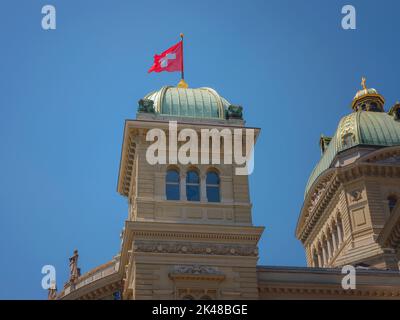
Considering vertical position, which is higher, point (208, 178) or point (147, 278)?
point (208, 178)

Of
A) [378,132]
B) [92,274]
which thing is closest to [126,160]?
[92,274]

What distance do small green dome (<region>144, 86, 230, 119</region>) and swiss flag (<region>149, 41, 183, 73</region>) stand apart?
1.69m

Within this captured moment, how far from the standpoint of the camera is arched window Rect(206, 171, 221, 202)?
41031mm

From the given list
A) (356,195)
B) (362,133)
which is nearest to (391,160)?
(362,133)

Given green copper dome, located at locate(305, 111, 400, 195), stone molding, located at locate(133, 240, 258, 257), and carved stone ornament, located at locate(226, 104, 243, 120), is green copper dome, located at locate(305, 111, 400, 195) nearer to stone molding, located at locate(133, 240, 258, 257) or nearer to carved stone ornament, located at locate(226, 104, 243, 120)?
carved stone ornament, located at locate(226, 104, 243, 120)

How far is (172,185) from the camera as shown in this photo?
4094 centimetres

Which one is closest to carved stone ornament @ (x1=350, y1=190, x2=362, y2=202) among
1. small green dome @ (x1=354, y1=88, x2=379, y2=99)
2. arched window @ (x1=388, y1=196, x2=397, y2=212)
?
arched window @ (x1=388, y1=196, x2=397, y2=212)

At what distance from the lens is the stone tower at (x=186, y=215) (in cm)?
3781

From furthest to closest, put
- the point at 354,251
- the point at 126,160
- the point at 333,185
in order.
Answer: the point at 333,185
the point at 354,251
the point at 126,160

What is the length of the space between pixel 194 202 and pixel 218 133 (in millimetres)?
4118

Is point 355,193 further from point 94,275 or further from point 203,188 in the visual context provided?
point 203,188

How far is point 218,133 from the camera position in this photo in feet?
137

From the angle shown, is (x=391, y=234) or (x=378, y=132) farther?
(x=378, y=132)
